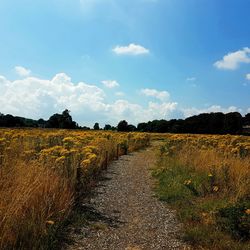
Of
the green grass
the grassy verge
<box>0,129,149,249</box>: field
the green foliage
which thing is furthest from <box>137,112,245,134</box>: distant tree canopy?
the green foliage

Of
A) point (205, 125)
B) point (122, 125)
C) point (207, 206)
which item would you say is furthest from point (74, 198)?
point (205, 125)

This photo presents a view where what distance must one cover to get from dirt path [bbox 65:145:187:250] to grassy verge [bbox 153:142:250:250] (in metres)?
0.32

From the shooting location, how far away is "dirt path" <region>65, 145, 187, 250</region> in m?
5.41

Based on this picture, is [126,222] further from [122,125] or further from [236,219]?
[122,125]

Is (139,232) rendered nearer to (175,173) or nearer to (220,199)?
(220,199)

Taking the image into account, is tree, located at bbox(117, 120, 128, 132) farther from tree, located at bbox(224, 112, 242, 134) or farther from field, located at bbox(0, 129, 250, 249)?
field, located at bbox(0, 129, 250, 249)

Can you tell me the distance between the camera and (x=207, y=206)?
23.6 feet

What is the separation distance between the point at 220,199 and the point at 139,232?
2.66 m

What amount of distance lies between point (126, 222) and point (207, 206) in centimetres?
193

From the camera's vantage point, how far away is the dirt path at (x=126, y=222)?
5406 millimetres

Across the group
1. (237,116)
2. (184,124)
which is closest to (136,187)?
(237,116)

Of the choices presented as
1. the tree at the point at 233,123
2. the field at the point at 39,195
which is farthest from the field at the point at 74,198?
the tree at the point at 233,123

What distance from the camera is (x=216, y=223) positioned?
19.9 feet

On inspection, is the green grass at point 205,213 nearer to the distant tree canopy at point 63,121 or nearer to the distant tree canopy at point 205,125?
the distant tree canopy at point 205,125
